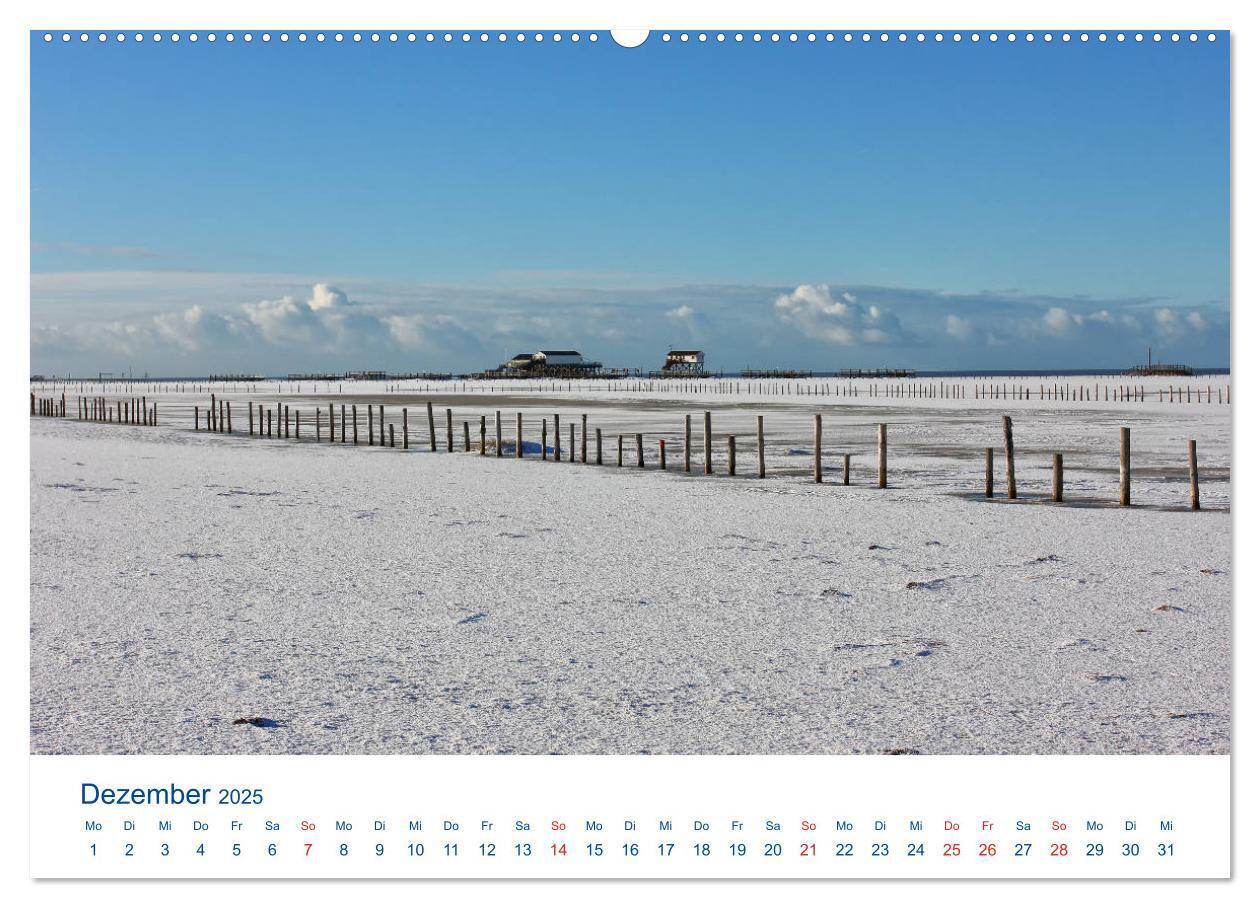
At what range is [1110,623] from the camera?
1012 cm

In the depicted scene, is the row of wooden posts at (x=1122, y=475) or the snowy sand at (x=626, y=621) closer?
the snowy sand at (x=626, y=621)

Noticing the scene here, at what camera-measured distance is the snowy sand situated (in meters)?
7.24

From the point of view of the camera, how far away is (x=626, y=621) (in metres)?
10.3

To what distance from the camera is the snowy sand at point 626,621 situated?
23.8 feet

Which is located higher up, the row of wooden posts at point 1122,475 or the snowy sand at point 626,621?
the row of wooden posts at point 1122,475

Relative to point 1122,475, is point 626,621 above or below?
below

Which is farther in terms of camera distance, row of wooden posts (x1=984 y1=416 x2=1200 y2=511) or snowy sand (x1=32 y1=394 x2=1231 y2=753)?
row of wooden posts (x1=984 y1=416 x2=1200 y2=511)

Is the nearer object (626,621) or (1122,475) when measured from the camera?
(626,621)
